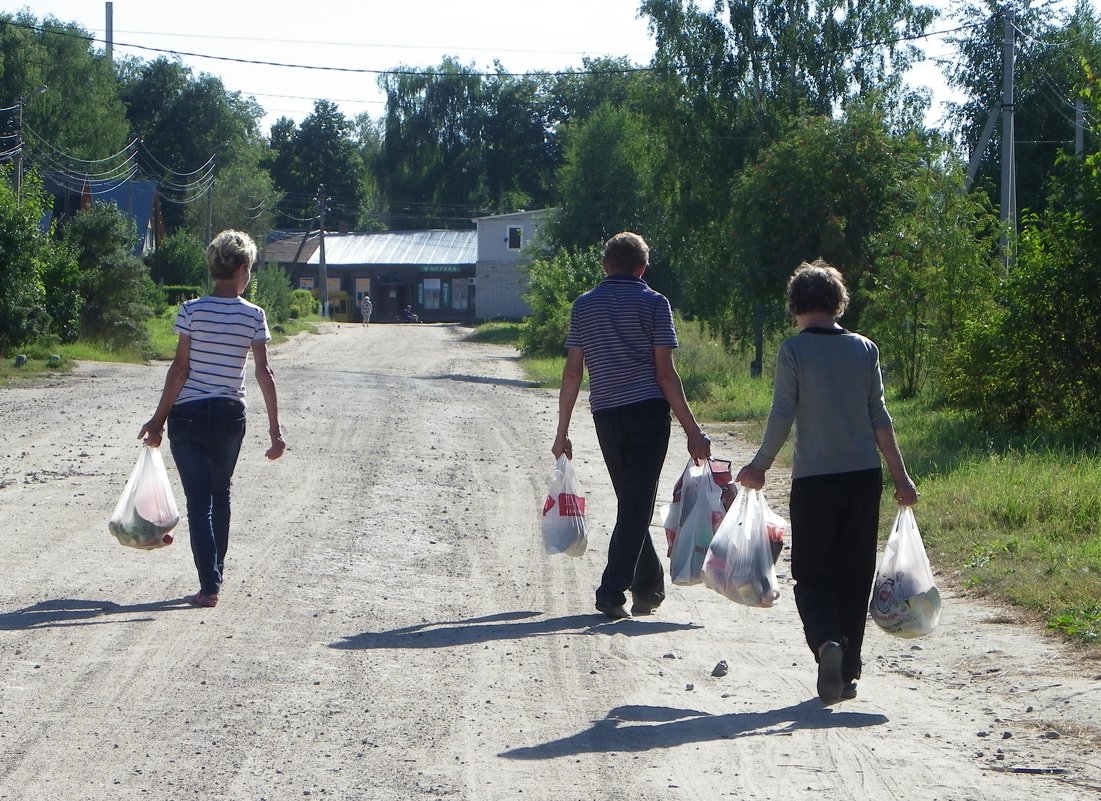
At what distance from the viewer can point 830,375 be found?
5113 millimetres

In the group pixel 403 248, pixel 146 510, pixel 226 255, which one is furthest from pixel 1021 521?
pixel 403 248

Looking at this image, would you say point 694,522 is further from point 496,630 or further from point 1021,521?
point 1021,521

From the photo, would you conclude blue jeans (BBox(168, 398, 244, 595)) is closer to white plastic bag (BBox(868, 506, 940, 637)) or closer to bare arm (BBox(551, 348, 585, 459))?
bare arm (BBox(551, 348, 585, 459))

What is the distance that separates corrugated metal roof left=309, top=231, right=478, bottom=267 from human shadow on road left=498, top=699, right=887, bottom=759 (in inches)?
3105

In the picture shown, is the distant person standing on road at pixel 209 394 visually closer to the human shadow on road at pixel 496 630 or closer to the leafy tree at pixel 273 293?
the human shadow on road at pixel 496 630

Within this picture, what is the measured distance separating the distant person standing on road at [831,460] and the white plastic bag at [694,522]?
123cm

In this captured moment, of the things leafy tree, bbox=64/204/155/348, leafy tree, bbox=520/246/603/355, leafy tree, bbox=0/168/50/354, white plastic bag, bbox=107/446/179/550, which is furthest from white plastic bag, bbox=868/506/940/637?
leafy tree, bbox=520/246/603/355

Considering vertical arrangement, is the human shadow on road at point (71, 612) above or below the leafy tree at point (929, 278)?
below

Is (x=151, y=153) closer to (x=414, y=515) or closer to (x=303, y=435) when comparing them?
(x=303, y=435)

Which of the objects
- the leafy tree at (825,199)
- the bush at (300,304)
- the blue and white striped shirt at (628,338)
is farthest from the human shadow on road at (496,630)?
the bush at (300,304)

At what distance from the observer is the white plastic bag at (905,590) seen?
5.32m

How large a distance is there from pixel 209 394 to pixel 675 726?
3.02m

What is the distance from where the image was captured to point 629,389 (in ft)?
21.4

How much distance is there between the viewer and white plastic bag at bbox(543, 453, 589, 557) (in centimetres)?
704
